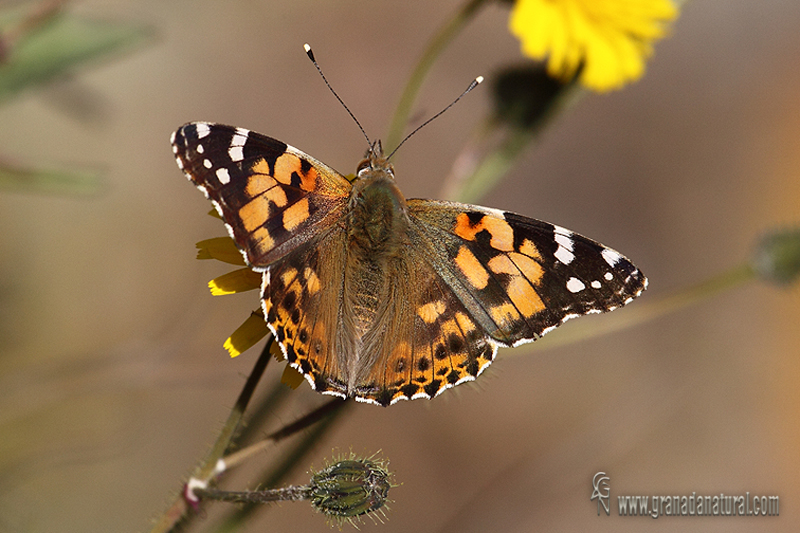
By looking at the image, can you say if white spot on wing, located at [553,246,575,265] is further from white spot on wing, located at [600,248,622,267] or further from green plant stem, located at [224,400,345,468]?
green plant stem, located at [224,400,345,468]

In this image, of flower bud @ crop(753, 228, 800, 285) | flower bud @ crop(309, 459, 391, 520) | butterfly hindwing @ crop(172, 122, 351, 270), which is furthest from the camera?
flower bud @ crop(753, 228, 800, 285)

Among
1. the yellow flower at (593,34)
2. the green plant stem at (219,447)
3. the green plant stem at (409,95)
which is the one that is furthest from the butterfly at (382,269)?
the yellow flower at (593,34)

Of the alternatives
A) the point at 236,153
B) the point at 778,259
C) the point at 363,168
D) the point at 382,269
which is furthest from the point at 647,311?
the point at 236,153

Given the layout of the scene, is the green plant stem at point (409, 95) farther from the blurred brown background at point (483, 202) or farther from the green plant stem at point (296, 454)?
the blurred brown background at point (483, 202)

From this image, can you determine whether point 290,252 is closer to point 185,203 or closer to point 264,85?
point 185,203

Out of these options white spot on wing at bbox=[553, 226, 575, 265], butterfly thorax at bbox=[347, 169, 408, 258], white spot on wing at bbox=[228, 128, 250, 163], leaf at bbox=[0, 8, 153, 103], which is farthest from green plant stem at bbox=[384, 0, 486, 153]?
leaf at bbox=[0, 8, 153, 103]
